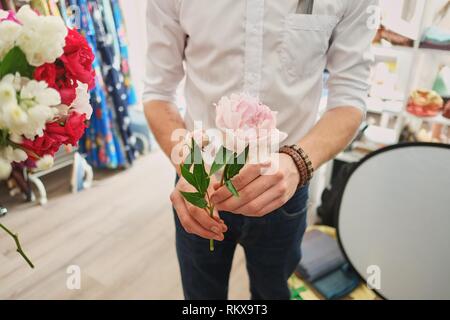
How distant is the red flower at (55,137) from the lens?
31 cm

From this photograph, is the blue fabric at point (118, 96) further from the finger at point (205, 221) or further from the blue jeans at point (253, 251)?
the finger at point (205, 221)

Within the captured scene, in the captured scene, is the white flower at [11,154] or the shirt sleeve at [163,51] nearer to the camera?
the white flower at [11,154]

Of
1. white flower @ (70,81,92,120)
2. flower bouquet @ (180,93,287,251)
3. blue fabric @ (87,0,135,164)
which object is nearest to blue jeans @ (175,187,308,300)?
flower bouquet @ (180,93,287,251)

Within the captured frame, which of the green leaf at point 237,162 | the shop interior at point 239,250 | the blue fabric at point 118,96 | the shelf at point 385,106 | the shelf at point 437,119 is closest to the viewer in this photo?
the green leaf at point 237,162

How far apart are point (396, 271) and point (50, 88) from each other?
109 cm

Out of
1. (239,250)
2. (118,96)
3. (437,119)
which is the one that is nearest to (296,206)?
(239,250)

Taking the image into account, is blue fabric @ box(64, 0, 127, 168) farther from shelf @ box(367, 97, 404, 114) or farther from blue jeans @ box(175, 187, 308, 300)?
shelf @ box(367, 97, 404, 114)

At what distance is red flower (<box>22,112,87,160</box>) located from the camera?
0.31m

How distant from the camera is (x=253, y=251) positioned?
932 millimetres

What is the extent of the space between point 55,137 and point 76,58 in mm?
80

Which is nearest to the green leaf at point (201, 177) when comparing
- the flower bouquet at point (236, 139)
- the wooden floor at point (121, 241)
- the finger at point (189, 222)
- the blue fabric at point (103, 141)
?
the flower bouquet at point (236, 139)

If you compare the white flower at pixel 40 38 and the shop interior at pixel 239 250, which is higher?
the white flower at pixel 40 38

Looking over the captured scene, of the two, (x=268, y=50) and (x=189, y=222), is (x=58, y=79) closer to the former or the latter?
(x=189, y=222)

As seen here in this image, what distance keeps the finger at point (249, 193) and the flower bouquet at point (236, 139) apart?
3.2 inches
